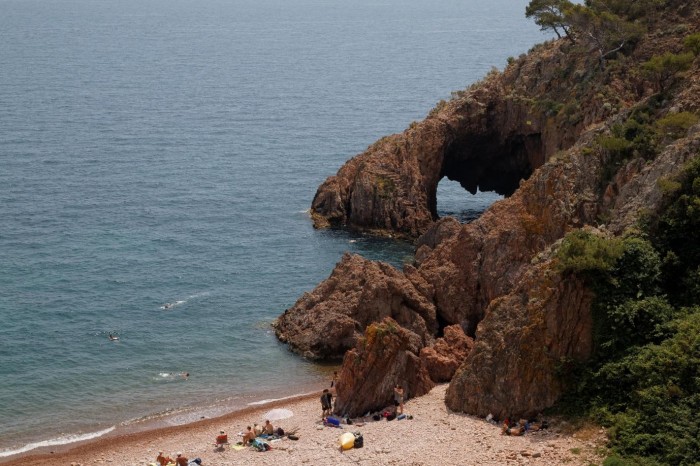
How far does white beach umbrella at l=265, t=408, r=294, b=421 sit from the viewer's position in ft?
190

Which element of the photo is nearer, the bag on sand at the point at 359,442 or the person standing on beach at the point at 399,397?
the bag on sand at the point at 359,442

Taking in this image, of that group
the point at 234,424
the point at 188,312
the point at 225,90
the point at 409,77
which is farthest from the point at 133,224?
the point at 409,77

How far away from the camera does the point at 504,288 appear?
66250 mm

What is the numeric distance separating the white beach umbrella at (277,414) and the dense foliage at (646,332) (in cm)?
1567

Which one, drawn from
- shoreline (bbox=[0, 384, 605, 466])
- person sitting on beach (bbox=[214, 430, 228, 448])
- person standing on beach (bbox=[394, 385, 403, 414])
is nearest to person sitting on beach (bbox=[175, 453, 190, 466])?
shoreline (bbox=[0, 384, 605, 466])

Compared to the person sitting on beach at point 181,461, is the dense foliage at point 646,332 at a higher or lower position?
higher

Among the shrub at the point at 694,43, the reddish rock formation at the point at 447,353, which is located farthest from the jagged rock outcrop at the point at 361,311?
the shrub at the point at 694,43

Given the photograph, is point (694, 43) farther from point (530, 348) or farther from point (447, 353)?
point (530, 348)

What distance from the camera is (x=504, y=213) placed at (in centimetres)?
6850

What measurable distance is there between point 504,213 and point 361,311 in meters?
Result: 10.8

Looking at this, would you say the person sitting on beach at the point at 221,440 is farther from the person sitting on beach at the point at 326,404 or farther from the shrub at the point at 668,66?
the shrub at the point at 668,66

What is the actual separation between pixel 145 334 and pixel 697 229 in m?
37.1

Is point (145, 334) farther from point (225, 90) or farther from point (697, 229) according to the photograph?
point (225, 90)

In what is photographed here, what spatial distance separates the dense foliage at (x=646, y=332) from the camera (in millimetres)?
44906
